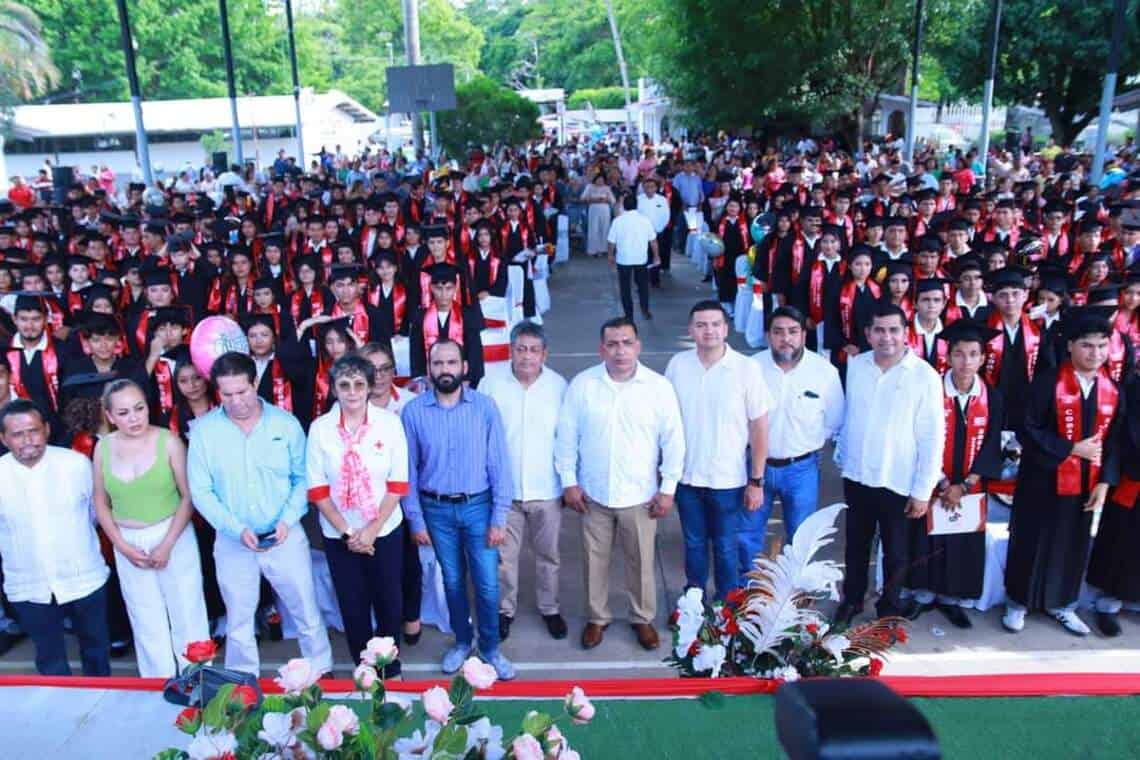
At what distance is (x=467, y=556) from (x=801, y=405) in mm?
1775

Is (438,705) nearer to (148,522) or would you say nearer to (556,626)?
(148,522)

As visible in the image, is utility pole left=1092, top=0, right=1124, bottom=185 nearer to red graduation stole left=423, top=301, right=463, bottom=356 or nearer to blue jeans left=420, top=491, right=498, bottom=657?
red graduation stole left=423, top=301, right=463, bottom=356

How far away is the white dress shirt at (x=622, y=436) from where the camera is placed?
427cm

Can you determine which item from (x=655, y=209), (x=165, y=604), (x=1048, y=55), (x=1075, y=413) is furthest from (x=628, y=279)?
(x=1048, y=55)

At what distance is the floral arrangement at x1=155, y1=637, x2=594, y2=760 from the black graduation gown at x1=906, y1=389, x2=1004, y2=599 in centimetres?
332

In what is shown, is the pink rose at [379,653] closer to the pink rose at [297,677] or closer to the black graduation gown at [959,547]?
the pink rose at [297,677]

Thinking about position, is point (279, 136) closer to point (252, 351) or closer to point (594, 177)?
point (594, 177)

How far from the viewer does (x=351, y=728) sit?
165cm

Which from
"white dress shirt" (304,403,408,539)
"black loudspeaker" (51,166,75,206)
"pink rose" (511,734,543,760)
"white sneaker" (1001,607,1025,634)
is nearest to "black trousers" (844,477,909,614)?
"white sneaker" (1001,607,1025,634)

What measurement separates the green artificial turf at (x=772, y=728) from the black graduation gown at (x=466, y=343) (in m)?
3.99

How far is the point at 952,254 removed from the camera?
26.3ft

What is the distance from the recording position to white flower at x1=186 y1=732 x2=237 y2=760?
161 cm

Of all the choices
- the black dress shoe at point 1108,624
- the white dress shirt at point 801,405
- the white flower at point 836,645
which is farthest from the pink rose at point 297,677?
the black dress shoe at point 1108,624

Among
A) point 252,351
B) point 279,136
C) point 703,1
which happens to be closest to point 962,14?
point 703,1
